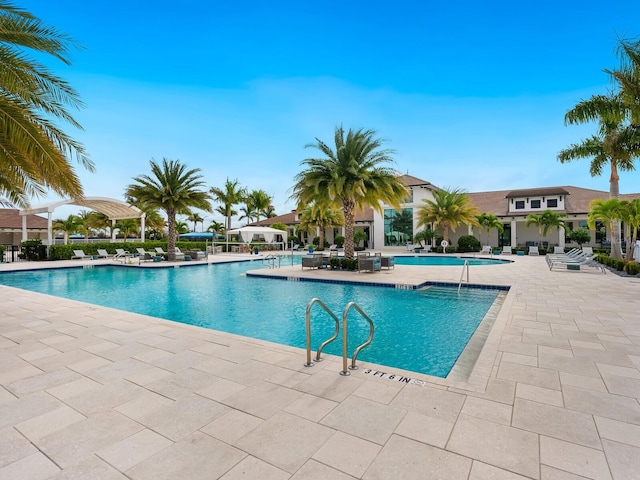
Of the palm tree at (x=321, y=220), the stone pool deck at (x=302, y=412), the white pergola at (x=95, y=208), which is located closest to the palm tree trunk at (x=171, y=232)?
the white pergola at (x=95, y=208)

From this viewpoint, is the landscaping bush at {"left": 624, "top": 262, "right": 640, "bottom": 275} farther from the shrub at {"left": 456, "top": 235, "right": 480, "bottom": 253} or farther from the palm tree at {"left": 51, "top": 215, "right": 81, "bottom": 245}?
the palm tree at {"left": 51, "top": 215, "right": 81, "bottom": 245}

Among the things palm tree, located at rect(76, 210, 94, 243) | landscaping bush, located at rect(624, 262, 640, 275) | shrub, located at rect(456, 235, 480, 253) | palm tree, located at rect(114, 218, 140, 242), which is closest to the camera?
landscaping bush, located at rect(624, 262, 640, 275)

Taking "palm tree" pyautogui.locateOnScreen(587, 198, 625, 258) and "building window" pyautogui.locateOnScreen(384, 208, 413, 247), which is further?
"building window" pyautogui.locateOnScreen(384, 208, 413, 247)

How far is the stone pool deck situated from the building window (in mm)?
31106

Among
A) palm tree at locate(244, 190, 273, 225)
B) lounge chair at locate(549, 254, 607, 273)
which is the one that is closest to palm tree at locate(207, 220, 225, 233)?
palm tree at locate(244, 190, 273, 225)

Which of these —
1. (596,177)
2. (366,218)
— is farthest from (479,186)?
(596,177)

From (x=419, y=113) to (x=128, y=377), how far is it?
2104cm

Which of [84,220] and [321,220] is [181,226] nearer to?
[84,220]

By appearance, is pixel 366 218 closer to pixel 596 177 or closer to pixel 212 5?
pixel 596 177

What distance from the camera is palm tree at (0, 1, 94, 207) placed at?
617cm

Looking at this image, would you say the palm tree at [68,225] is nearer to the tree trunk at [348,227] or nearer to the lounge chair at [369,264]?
the tree trunk at [348,227]

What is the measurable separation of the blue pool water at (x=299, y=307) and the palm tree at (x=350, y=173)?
4657mm

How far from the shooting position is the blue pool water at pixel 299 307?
627 centimetres

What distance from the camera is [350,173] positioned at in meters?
15.6
